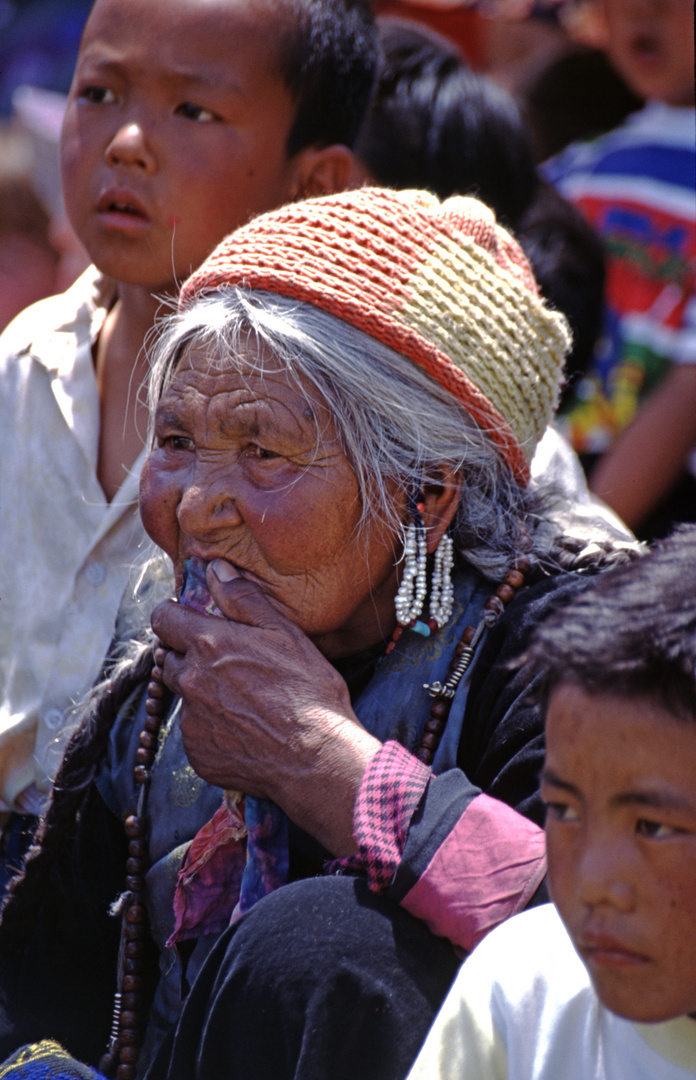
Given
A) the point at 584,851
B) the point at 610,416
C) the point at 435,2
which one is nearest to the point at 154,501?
the point at 584,851

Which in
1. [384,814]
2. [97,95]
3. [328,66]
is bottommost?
[384,814]

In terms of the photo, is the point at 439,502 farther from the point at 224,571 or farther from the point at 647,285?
the point at 647,285

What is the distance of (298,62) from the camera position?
286cm

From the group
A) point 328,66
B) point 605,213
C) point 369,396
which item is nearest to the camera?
point 369,396

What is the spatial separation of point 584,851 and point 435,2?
5.64 meters

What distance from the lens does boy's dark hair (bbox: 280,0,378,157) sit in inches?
112

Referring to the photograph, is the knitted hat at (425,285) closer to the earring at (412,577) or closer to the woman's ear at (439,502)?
the woman's ear at (439,502)

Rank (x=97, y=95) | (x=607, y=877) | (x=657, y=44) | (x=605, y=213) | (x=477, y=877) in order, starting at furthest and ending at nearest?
1. (x=605, y=213)
2. (x=657, y=44)
3. (x=97, y=95)
4. (x=477, y=877)
5. (x=607, y=877)

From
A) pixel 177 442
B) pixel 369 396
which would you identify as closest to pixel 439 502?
pixel 369 396

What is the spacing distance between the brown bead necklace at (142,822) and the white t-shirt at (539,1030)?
62cm

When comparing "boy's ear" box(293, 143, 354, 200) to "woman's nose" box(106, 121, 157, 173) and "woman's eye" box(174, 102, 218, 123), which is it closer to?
"woman's eye" box(174, 102, 218, 123)

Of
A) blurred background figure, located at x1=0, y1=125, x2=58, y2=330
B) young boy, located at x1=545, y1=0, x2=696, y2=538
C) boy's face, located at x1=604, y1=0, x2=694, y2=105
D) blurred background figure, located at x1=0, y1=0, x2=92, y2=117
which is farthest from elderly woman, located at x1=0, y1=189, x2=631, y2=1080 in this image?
→ blurred background figure, located at x1=0, y1=0, x2=92, y2=117

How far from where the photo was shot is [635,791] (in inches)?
52.7

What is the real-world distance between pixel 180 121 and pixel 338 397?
3.12 feet
